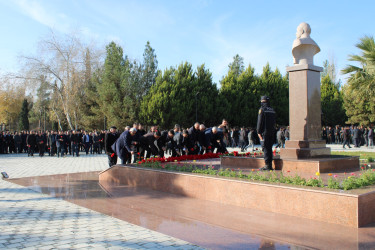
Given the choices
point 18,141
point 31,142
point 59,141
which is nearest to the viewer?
point 59,141

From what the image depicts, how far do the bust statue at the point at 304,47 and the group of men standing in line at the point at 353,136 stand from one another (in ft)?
58.0

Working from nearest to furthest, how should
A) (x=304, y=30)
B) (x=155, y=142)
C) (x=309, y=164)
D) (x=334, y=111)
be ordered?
(x=309, y=164) < (x=304, y=30) < (x=155, y=142) < (x=334, y=111)

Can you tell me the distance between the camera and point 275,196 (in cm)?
569

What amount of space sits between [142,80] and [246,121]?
14.4m

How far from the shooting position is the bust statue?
354 inches

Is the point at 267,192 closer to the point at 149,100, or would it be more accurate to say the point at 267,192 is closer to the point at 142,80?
A: the point at 149,100

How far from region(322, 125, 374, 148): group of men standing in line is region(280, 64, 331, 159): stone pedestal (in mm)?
17726

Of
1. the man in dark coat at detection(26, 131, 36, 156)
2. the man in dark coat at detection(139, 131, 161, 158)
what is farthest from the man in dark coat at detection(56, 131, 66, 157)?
the man in dark coat at detection(139, 131, 161, 158)

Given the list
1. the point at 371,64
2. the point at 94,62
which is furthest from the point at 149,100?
the point at 371,64

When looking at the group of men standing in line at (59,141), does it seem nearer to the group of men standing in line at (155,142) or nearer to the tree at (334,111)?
the group of men standing in line at (155,142)

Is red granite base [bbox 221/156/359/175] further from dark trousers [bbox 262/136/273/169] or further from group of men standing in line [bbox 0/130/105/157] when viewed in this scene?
group of men standing in line [bbox 0/130/105/157]

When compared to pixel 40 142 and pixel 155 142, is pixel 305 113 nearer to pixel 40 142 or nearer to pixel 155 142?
pixel 155 142

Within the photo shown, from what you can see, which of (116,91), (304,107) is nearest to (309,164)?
(304,107)

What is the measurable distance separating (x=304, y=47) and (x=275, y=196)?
16.7 feet
